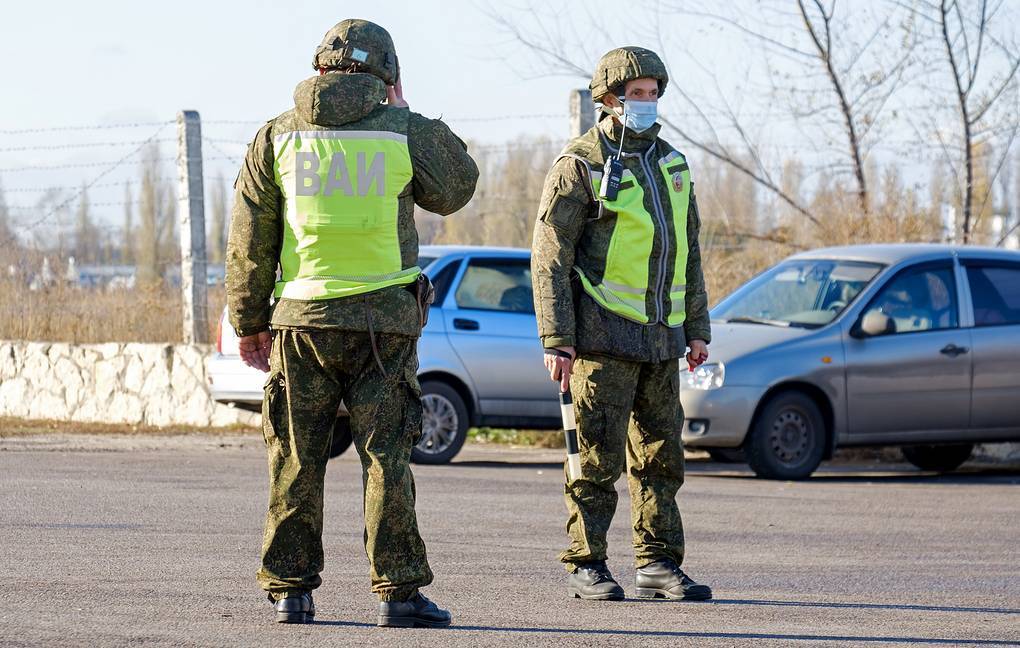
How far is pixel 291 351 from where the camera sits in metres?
5.69

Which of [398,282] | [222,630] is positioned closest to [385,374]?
[398,282]

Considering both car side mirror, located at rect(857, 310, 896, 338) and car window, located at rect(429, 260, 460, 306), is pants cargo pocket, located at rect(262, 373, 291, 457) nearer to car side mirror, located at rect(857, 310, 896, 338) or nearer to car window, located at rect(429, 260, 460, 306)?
car window, located at rect(429, 260, 460, 306)

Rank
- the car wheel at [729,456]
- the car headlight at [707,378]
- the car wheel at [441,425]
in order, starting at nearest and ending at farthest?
the car headlight at [707,378]
the car wheel at [441,425]
the car wheel at [729,456]

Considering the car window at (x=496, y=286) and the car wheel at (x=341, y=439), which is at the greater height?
the car window at (x=496, y=286)

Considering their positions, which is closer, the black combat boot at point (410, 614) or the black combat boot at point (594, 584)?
the black combat boot at point (410, 614)

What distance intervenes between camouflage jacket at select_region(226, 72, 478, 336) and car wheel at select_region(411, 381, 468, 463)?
649 cm

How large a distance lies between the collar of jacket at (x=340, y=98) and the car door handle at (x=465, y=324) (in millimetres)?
6806

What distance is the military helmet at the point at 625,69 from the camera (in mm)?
6586

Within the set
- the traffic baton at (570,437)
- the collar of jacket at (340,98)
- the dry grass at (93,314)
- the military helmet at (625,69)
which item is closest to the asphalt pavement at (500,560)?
the traffic baton at (570,437)

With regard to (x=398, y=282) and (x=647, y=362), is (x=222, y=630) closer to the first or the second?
(x=398, y=282)

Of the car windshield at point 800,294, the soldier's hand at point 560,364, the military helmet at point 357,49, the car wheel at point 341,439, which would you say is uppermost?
the military helmet at point 357,49

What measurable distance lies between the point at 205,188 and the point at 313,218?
35.8ft

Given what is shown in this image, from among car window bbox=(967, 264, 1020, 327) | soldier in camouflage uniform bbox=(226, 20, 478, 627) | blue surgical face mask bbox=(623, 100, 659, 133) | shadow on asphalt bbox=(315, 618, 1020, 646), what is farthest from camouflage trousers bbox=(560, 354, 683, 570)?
car window bbox=(967, 264, 1020, 327)

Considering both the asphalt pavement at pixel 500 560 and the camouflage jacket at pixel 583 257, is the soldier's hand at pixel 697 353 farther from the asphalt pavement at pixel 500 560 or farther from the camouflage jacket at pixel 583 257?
the asphalt pavement at pixel 500 560
